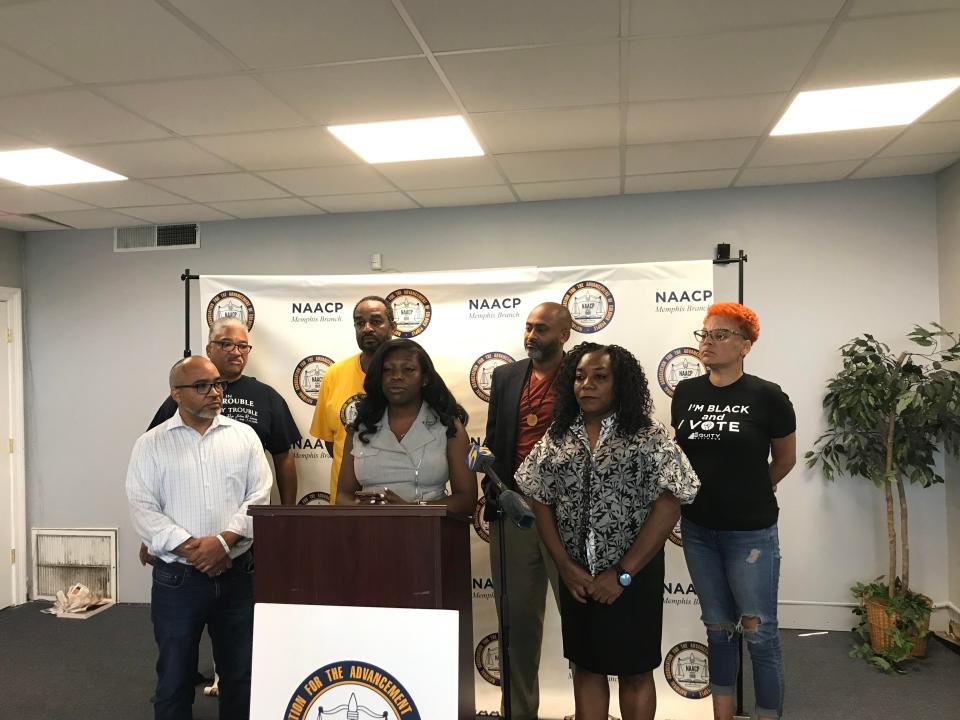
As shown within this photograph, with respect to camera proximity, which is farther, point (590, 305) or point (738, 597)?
point (590, 305)

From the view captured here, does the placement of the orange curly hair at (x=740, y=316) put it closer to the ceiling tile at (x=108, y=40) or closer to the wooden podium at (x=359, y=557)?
the wooden podium at (x=359, y=557)

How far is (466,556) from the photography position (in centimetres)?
208

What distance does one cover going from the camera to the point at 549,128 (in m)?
3.37

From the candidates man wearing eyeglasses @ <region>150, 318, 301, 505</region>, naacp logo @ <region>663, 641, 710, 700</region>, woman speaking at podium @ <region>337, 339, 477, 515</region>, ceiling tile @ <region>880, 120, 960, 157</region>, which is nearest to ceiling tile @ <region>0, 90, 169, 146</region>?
man wearing eyeglasses @ <region>150, 318, 301, 505</region>

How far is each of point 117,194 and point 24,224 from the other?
143 centimetres

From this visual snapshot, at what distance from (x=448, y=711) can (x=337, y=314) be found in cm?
237

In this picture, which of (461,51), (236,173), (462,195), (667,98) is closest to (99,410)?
(236,173)

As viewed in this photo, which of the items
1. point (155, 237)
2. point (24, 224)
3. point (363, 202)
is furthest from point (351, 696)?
point (24, 224)

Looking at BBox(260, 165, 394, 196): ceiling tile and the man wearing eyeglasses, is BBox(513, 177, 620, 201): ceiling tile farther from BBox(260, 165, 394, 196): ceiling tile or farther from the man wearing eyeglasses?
the man wearing eyeglasses

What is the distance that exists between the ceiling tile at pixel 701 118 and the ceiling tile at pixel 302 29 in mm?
1234

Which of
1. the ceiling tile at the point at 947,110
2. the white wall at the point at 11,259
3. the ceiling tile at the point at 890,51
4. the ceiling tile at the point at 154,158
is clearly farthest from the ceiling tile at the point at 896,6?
the white wall at the point at 11,259

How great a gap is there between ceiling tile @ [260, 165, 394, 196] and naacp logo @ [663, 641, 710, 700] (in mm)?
3007

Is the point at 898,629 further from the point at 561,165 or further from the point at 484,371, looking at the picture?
the point at 561,165

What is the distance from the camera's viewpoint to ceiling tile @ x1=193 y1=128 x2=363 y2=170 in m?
3.41
